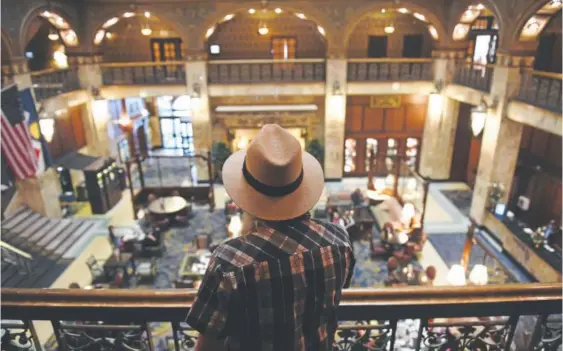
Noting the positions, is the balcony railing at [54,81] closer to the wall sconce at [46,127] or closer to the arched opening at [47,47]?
the arched opening at [47,47]

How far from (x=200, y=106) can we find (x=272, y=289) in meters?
16.4

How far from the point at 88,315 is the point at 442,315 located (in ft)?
5.72

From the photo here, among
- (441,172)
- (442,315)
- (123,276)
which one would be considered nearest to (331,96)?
(441,172)

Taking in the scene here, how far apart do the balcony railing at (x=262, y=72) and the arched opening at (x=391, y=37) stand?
2.03 metres

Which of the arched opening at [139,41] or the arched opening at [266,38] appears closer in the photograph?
the arched opening at [266,38]

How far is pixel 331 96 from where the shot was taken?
17047mm

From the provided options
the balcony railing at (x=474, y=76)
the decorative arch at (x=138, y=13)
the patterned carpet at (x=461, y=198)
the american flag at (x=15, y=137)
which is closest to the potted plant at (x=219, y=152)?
the decorative arch at (x=138, y=13)

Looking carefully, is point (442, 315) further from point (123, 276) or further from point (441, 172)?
point (441, 172)

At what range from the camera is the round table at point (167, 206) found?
1407 cm

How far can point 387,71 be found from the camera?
1762 centimetres

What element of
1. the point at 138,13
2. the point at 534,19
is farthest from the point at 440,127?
the point at 138,13

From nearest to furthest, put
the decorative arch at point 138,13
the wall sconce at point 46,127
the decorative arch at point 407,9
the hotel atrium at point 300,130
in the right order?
the hotel atrium at point 300,130 < the wall sconce at point 46,127 < the decorative arch at point 407,9 < the decorative arch at point 138,13

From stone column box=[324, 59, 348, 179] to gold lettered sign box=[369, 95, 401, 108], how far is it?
1.82m

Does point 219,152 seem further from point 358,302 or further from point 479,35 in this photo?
point 358,302
